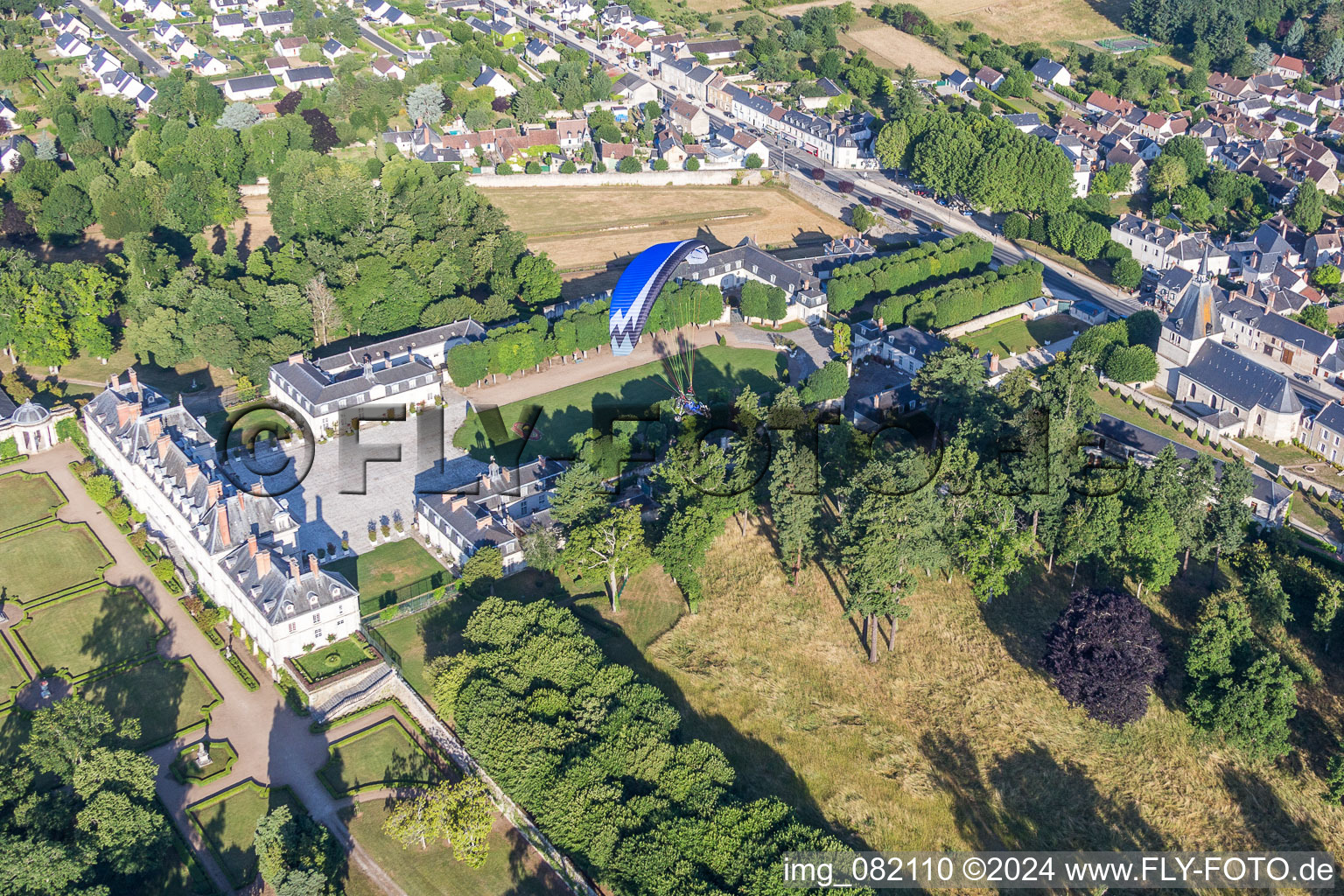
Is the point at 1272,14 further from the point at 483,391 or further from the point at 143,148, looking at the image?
the point at 143,148

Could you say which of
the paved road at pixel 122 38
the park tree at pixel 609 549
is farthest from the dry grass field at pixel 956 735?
the paved road at pixel 122 38

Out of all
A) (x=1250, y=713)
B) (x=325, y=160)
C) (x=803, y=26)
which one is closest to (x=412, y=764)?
(x=1250, y=713)

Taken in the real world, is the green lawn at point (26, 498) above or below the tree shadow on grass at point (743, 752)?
below

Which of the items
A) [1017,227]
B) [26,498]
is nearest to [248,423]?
[26,498]

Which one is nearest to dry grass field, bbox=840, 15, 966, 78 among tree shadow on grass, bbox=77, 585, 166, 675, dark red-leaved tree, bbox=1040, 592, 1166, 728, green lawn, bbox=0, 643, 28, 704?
dark red-leaved tree, bbox=1040, 592, 1166, 728

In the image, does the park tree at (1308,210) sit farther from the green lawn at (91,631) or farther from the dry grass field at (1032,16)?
the green lawn at (91,631)

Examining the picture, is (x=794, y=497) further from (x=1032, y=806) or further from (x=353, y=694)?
(x=353, y=694)
